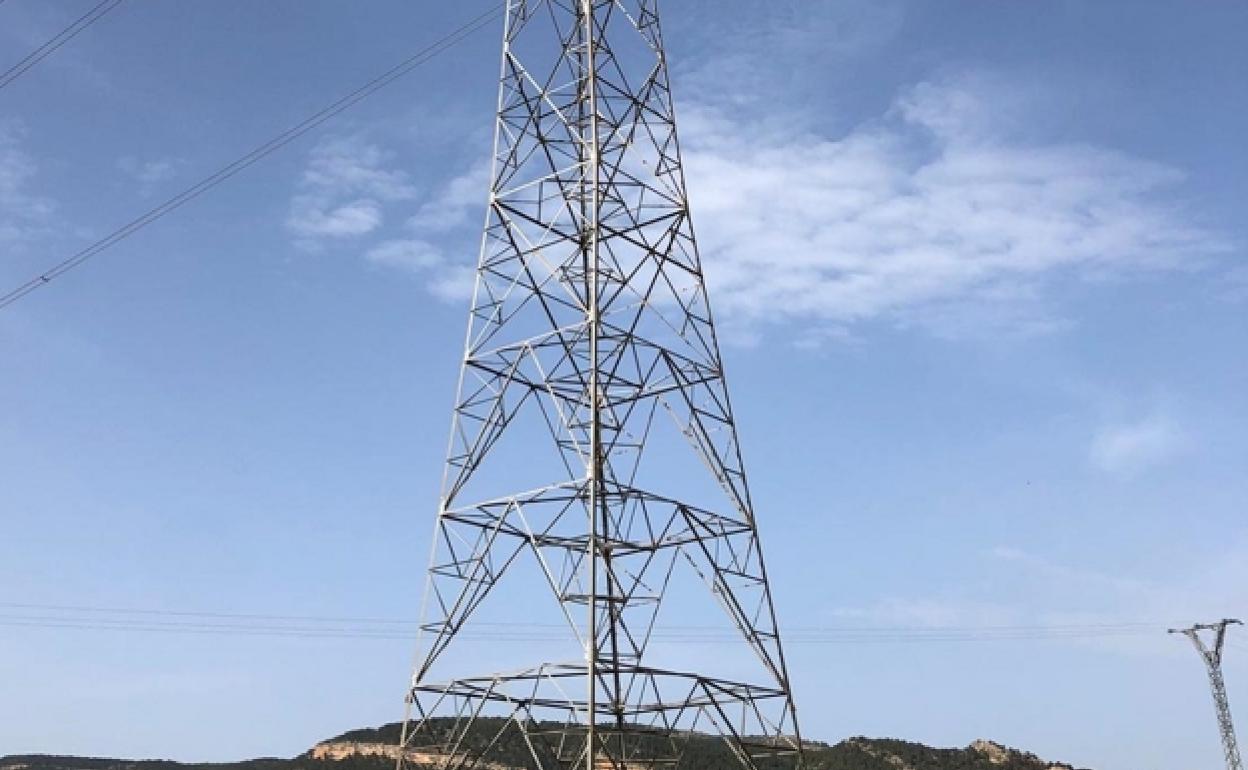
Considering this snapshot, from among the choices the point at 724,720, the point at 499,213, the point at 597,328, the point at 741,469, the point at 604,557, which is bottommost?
the point at 724,720

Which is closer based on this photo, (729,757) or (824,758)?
(729,757)

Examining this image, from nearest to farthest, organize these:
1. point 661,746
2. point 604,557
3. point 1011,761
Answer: point 604,557 < point 661,746 < point 1011,761

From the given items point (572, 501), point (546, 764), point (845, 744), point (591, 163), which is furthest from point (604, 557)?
point (845, 744)

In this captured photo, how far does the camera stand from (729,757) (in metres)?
88.2

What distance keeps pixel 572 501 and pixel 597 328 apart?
11.1 feet

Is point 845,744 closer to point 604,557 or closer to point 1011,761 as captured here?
point 1011,761

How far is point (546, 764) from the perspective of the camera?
7700cm

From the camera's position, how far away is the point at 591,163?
26.4 m

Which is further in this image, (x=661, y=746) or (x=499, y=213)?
(x=661, y=746)

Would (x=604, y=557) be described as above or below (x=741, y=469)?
below

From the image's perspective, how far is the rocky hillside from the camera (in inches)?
3570

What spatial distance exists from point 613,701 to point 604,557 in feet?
8.95

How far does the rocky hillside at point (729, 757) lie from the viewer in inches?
3570

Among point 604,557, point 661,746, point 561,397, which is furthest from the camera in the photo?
point 661,746
